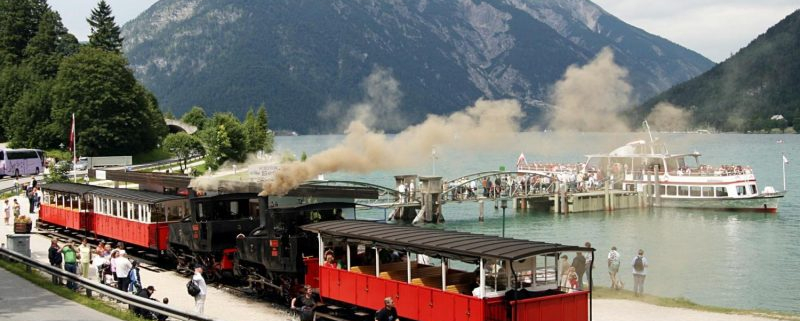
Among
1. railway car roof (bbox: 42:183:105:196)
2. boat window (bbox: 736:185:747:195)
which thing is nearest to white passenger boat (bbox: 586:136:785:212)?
boat window (bbox: 736:185:747:195)

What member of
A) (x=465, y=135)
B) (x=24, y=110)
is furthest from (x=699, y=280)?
(x=24, y=110)

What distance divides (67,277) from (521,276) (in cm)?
1426

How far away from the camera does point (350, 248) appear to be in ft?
80.8

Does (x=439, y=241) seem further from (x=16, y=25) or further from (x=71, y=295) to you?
(x=16, y=25)

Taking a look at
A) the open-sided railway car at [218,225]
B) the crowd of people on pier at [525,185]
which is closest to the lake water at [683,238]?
the crowd of people on pier at [525,185]

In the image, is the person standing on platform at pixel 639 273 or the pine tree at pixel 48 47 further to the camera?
the pine tree at pixel 48 47

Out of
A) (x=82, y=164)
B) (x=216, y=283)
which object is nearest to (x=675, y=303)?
(x=216, y=283)

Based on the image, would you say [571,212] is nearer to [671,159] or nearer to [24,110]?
[671,159]

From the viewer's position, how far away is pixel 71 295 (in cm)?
2589

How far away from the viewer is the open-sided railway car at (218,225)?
3109 centimetres

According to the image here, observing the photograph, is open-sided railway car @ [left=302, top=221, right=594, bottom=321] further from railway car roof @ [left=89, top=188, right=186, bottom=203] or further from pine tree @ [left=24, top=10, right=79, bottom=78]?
pine tree @ [left=24, top=10, right=79, bottom=78]

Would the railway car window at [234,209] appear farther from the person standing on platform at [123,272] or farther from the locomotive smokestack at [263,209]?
the person standing on platform at [123,272]

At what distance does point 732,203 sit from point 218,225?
62185 millimetres

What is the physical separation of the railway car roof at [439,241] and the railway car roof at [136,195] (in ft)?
39.4
